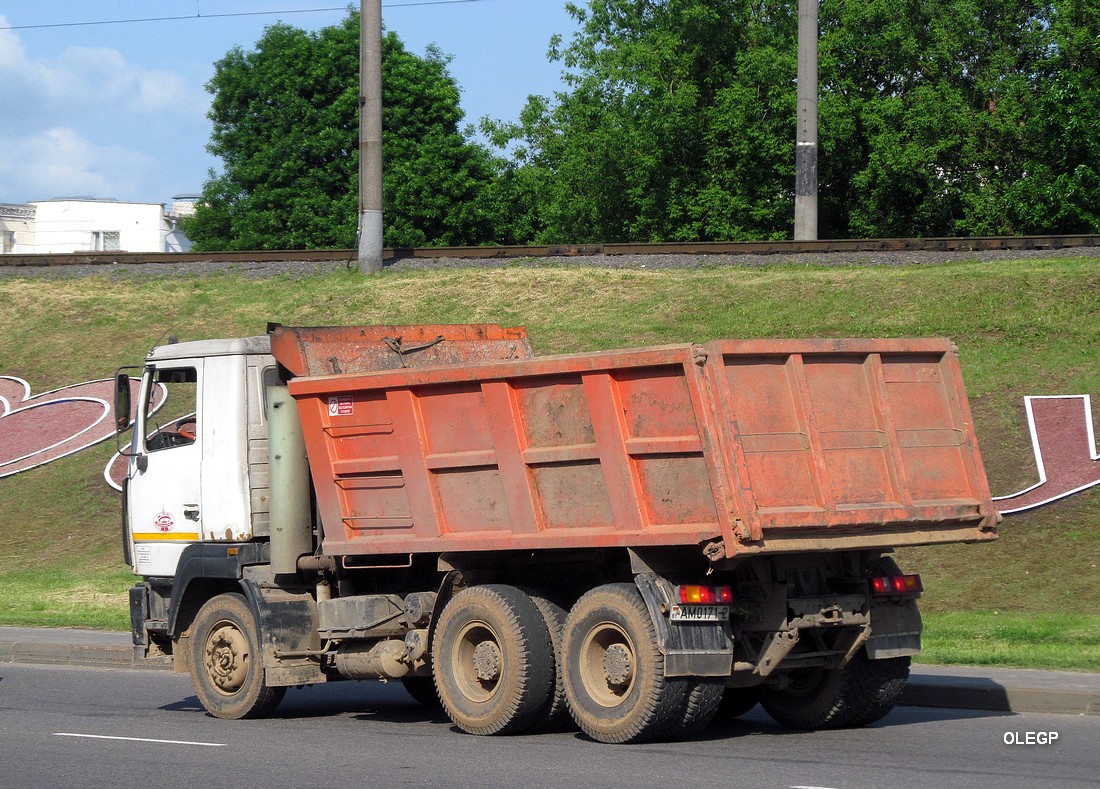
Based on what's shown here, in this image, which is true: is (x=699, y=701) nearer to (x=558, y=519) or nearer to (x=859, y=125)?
(x=558, y=519)

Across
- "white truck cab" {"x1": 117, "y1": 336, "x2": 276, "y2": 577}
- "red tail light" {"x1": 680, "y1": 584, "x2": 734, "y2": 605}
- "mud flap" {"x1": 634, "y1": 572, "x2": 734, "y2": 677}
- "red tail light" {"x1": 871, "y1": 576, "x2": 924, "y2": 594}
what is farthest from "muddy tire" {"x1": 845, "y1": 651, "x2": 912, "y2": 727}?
"white truck cab" {"x1": 117, "y1": 336, "x2": 276, "y2": 577}

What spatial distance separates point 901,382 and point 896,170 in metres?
36.3

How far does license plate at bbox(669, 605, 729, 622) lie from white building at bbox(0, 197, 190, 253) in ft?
309

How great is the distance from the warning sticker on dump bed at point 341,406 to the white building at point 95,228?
91.5 meters

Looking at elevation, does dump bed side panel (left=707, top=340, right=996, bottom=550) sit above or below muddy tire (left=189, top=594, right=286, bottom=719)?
above

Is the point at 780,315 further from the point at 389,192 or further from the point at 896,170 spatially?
the point at 389,192

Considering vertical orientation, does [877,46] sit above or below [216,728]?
above

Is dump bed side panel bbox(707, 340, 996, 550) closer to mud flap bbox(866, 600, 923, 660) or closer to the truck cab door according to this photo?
mud flap bbox(866, 600, 923, 660)

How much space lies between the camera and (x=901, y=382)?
381 inches

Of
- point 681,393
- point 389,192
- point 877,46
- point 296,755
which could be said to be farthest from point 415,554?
point 389,192

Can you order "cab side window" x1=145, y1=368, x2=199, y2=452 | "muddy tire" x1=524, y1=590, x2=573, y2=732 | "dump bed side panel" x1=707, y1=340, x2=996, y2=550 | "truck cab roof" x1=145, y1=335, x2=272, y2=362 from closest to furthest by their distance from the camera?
"dump bed side panel" x1=707, y1=340, x2=996, y2=550 → "muddy tire" x1=524, y1=590, x2=573, y2=732 → "truck cab roof" x1=145, y1=335, x2=272, y2=362 → "cab side window" x1=145, y1=368, x2=199, y2=452

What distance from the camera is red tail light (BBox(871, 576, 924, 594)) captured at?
9.70m

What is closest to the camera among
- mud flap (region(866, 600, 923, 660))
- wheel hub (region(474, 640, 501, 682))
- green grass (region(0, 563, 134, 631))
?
mud flap (region(866, 600, 923, 660))

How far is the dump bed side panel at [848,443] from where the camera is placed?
8.75m
